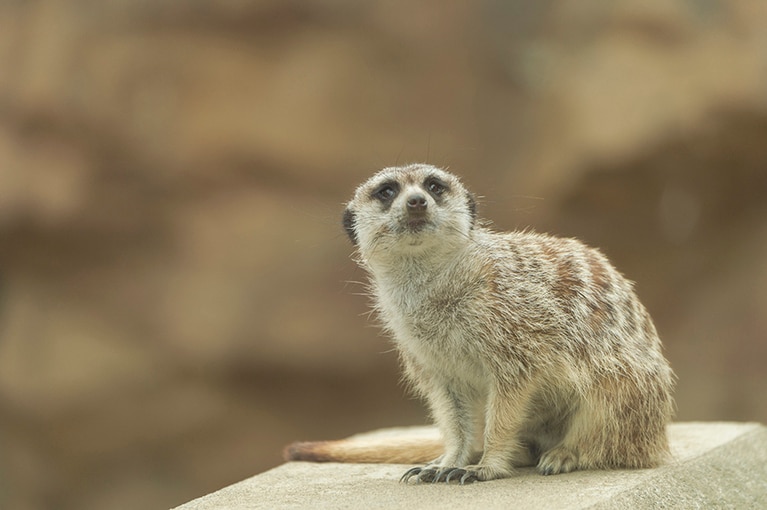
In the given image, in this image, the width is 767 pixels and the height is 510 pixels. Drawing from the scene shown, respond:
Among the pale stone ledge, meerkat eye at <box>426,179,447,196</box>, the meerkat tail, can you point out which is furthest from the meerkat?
the meerkat tail

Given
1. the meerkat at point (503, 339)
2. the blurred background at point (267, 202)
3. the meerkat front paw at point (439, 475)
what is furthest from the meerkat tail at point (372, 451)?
the blurred background at point (267, 202)

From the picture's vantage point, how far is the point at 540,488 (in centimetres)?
273

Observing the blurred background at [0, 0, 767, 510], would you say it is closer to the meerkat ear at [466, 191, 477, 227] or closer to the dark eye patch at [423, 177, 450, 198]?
the meerkat ear at [466, 191, 477, 227]

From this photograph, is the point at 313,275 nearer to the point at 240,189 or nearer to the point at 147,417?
the point at 240,189

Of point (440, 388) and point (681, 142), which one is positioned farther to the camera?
point (681, 142)

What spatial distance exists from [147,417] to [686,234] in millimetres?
4173

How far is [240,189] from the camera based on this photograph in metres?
7.03

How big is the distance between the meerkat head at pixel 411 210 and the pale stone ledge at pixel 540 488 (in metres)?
0.78

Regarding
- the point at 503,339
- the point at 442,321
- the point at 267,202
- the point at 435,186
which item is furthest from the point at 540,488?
the point at 267,202

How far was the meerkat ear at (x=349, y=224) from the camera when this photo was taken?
3297 mm

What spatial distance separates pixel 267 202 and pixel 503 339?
4320mm

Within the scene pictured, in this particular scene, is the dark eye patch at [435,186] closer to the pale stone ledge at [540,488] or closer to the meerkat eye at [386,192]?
the meerkat eye at [386,192]

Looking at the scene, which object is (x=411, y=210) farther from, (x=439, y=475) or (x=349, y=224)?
(x=439, y=475)

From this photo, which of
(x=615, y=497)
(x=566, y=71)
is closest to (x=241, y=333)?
(x=566, y=71)
